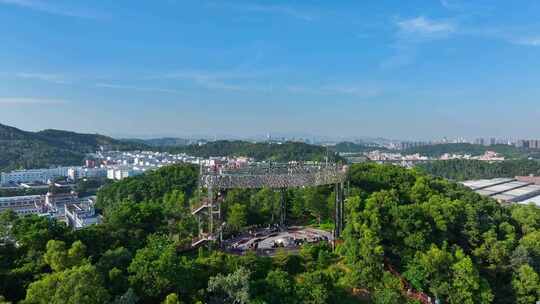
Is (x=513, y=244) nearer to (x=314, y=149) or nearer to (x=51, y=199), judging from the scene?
(x=51, y=199)

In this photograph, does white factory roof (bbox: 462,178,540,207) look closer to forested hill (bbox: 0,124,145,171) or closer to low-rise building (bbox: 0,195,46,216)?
low-rise building (bbox: 0,195,46,216)

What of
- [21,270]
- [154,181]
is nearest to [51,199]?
[154,181]

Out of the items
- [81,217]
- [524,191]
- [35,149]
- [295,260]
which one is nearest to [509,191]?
[524,191]

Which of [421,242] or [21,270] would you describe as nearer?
[21,270]

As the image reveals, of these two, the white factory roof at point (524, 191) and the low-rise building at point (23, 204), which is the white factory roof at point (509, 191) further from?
the low-rise building at point (23, 204)

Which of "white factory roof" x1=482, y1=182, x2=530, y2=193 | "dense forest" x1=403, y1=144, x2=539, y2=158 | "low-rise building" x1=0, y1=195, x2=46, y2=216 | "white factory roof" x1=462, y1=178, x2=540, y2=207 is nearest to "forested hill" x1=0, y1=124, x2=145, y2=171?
"low-rise building" x1=0, y1=195, x2=46, y2=216

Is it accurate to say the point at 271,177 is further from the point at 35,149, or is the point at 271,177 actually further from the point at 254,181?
the point at 35,149
